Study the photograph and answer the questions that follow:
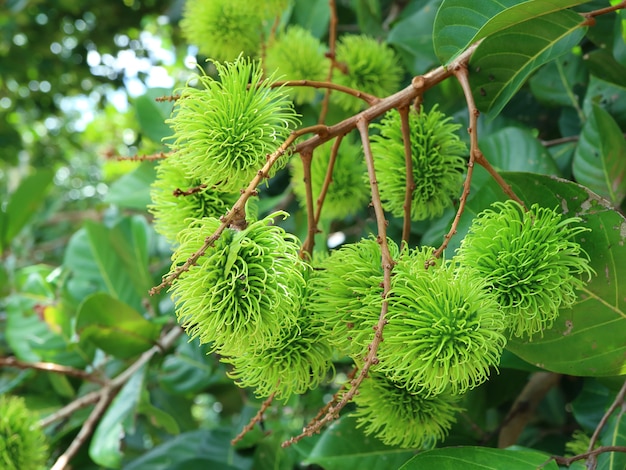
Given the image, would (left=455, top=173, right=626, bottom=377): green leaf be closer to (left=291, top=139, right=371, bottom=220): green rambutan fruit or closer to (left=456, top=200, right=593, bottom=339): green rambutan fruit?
(left=456, top=200, right=593, bottom=339): green rambutan fruit

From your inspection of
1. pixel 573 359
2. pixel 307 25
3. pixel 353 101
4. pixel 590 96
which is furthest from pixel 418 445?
pixel 307 25

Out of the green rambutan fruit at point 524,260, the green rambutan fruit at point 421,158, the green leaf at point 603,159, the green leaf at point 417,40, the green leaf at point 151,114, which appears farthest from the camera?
the green leaf at point 151,114

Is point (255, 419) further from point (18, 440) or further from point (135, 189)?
point (135, 189)

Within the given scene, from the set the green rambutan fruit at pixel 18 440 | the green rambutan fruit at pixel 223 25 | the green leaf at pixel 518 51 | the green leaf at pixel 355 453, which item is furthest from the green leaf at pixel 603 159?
the green rambutan fruit at pixel 18 440

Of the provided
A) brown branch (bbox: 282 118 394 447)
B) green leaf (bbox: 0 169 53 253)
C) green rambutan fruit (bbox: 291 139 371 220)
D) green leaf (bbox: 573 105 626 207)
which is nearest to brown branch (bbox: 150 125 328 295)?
brown branch (bbox: 282 118 394 447)

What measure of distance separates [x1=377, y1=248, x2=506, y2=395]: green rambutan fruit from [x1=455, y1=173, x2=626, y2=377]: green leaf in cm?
21

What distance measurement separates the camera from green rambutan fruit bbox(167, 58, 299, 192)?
2.79 feet

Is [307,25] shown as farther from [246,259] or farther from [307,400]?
[246,259]

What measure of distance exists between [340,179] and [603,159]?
49cm

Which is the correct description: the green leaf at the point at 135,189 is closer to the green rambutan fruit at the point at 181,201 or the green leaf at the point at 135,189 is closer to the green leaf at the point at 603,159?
the green rambutan fruit at the point at 181,201

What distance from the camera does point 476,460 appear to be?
88 centimetres

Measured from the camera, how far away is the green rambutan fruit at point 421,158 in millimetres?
1023

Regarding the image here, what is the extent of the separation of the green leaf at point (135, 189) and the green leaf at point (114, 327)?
12.8 inches

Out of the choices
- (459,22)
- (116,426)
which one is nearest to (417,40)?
(459,22)
